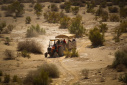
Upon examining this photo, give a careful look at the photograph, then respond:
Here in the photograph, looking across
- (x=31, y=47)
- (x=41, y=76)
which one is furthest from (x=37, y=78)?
(x=31, y=47)

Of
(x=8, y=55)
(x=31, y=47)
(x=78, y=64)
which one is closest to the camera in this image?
(x=78, y=64)

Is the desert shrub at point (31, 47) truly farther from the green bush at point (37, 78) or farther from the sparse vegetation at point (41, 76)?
the green bush at point (37, 78)

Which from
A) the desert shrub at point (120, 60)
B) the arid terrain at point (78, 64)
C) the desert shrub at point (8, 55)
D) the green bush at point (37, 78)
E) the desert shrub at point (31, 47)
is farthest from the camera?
the desert shrub at point (31, 47)

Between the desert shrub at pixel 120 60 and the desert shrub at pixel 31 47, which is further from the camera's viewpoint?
the desert shrub at pixel 31 47

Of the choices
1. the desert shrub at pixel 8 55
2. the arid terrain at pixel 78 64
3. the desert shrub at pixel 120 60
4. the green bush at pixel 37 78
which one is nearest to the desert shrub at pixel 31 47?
the arid terrain at pixel 78 64

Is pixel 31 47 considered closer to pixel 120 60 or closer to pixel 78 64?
pixel 78 64

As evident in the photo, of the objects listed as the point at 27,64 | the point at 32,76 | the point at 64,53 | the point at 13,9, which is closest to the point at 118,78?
the point at 32,76

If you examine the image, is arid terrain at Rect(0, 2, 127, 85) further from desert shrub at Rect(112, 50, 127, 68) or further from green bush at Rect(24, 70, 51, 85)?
green bush at Rect(24, 70, 51, 85)

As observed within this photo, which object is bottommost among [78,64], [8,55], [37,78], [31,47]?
[78,64]

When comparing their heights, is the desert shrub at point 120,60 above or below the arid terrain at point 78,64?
A: above

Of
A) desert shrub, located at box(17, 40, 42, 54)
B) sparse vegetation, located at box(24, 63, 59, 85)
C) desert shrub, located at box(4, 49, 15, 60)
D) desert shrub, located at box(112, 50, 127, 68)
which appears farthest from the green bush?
desert shrub, located at box(17, 40, 42, 54)

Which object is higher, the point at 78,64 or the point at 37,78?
the point at 37,78

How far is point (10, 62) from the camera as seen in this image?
16.7m

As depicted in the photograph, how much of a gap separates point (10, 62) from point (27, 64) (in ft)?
4.69
